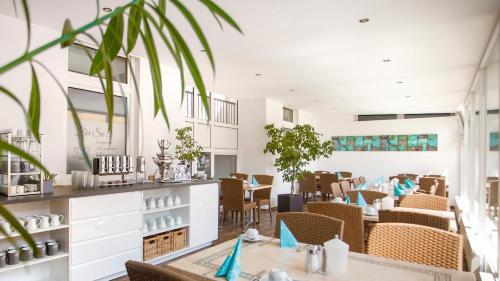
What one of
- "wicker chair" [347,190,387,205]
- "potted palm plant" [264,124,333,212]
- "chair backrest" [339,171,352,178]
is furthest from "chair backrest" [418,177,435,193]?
"wicker chair" [347,190,387,205]

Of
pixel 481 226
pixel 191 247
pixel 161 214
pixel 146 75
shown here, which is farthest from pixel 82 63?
pixel 481 226

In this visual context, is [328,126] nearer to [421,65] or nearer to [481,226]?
[421,65]

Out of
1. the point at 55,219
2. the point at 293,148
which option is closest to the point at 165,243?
the point at 55,219

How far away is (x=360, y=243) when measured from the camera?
3.12 meters

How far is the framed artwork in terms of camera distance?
1016 cm

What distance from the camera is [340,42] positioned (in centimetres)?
415

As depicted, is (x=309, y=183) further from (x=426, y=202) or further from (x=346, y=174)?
(x=426, y=202)

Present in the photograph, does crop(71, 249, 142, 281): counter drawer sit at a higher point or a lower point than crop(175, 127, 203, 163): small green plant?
lower

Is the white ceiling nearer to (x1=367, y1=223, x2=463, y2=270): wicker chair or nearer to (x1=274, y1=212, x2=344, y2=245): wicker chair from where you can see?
(x1=274, y1=212, x2=344, y2=245): wicker chair

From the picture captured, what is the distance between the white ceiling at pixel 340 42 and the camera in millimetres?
3230

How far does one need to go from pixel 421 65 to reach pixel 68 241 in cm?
500

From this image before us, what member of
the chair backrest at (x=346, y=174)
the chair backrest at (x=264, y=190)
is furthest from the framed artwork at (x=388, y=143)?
the chair backrest at (x=264, y=190)

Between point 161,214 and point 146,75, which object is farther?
point 146,75

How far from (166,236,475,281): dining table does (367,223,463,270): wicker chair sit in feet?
0.67
